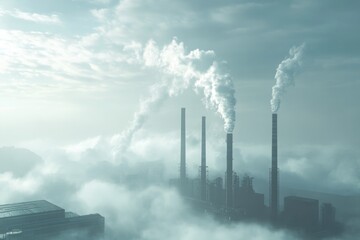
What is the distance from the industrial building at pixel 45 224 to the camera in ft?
172

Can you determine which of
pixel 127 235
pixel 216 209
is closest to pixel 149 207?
pixel 127 235

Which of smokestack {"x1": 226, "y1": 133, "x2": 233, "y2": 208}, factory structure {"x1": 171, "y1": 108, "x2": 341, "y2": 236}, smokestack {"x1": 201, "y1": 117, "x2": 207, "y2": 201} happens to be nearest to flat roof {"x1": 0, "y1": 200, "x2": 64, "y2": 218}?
smokestack {"x1": 201, "y1": 117, "x2": 207, "y2": 201}

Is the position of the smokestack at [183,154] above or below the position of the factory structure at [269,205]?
above

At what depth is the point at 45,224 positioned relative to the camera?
54688 mm

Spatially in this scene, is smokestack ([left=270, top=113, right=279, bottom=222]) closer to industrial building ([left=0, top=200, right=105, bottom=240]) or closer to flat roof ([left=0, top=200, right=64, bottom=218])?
industrial building ([left=0, top=200, right=105, bottom=240])

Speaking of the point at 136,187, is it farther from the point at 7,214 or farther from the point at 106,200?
the point at 7,214

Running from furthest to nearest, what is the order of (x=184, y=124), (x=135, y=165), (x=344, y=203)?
(x=135, y=165) → (x=344, y=203) → (x=184, y=124)

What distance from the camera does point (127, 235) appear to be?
209 feet

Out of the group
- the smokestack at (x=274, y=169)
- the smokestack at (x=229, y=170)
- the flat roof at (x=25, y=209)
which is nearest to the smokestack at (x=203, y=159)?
the smokestack at (x=229, y=170)

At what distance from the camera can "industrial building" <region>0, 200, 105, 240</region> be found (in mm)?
52438

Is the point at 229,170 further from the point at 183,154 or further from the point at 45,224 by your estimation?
the point at 45,224

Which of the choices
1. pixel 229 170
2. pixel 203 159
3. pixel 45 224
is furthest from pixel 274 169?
pixel 45 224

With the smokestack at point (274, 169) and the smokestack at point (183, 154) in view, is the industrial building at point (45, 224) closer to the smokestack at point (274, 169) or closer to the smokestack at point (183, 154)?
the smokestack at point (183, 154)

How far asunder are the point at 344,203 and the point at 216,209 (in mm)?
55796
